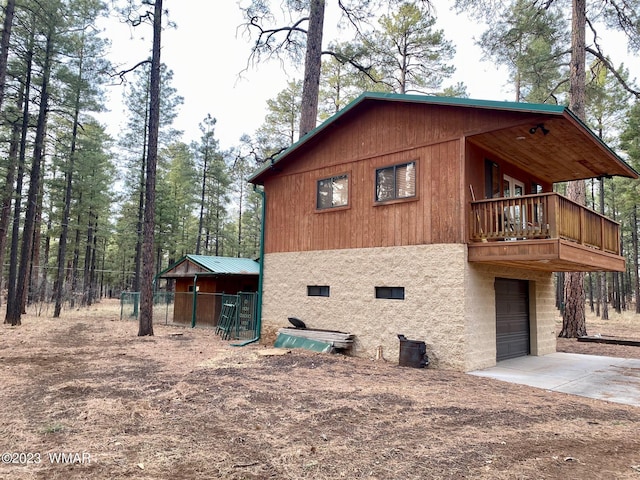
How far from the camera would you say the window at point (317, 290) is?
1132cm

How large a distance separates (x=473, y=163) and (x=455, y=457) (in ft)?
22.6

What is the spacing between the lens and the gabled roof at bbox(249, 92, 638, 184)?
7910 mm

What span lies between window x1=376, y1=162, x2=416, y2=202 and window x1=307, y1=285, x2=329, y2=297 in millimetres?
2829

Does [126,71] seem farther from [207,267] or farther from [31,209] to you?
[207,267]

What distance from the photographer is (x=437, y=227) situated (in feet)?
30.1

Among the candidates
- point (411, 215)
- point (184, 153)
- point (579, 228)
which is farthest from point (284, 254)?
point (184, 153)

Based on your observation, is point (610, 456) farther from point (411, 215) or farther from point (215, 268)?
point (215, 268)

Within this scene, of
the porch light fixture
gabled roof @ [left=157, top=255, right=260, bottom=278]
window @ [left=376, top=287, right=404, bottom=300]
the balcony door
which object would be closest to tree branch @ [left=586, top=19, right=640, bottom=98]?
the balcony door

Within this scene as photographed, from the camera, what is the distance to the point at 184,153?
33.3 m

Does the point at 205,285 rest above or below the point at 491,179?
below

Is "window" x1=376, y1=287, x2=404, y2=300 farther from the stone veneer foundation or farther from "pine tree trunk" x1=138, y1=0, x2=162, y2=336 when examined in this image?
"pine tree trunk" x1=138, y1=0, x2=162, y2=336

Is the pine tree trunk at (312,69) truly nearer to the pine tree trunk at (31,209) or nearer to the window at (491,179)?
the window at (491,179)

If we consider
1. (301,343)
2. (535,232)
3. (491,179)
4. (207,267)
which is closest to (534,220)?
(535,232)

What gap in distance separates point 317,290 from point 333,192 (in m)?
2.74
